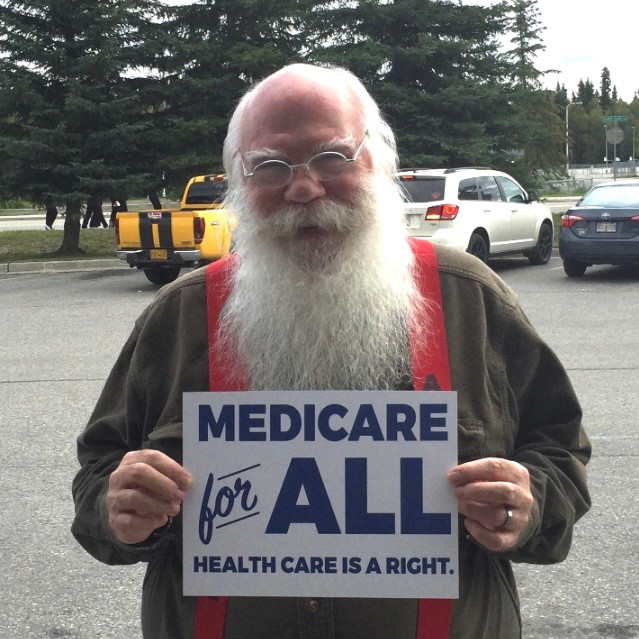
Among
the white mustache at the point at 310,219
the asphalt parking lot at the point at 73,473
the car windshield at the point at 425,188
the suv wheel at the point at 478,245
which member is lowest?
the asphalt parking lot at the point at 73,473

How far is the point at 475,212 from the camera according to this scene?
15578 mm

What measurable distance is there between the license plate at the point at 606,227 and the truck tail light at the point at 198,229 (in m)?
6.00

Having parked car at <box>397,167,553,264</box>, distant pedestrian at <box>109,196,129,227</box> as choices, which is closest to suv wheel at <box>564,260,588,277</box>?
parked car at <box>397,167,553,264</box>

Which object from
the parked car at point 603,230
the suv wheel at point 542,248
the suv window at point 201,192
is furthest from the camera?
the suv window at point 201,192

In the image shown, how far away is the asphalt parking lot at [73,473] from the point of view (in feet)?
13.1

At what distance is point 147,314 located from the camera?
6.66 feet

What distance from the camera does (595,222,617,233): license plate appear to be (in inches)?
602

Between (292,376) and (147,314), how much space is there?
1.05ft

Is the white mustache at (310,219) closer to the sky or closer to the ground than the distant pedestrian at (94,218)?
closer to the sky

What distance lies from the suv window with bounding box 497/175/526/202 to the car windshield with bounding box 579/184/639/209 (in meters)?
1.36

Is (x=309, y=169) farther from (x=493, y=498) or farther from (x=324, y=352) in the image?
(x=493, y=498)

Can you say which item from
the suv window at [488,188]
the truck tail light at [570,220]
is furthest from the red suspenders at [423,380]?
the suv window at [488,188]

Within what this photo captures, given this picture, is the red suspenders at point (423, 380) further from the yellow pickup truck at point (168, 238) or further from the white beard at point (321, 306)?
the yellow pickup truck at point (168, 238)

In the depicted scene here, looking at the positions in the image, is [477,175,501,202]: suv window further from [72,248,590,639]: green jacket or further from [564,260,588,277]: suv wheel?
[72,248,590,639]: green jacket
